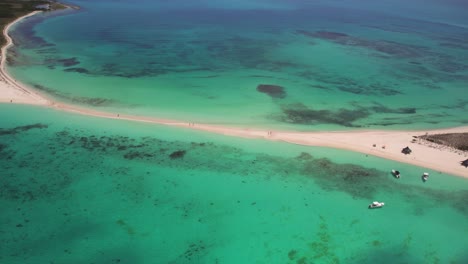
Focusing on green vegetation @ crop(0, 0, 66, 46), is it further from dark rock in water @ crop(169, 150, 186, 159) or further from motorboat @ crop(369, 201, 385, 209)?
motorboat @ crop(369, 201, 385, 209)

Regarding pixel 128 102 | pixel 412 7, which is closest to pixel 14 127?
pixel 128 102

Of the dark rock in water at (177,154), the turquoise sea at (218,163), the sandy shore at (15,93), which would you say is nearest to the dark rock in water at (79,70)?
the turquoise sea at (218,163)

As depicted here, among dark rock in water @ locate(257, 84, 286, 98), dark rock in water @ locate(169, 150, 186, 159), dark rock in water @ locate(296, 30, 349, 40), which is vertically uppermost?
dark rock in water @ locate(296, 30, 349, 40)

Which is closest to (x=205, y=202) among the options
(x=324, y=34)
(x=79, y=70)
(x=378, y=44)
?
(x=79, y=70)

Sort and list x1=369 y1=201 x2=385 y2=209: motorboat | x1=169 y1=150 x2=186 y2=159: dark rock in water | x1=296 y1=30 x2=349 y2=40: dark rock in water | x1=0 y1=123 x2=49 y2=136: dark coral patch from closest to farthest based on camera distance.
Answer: x1=369 y1=201 x2=385 y2=209: motorboat → x1=169 y1=150 x2=186 y2=159: dark rock in water → x1=0 y1=123 x2=49 y2=136: dark coral patch → x1=296 y1=30 x2=349 y2=40: dark rock in water

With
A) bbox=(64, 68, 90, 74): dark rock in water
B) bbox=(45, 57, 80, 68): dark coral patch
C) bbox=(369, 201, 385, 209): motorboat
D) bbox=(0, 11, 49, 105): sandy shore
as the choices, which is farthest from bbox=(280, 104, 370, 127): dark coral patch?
bbox=(45, 57, 80, 68): dark coral patch

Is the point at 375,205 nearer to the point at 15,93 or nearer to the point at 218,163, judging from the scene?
the point at 218,163
